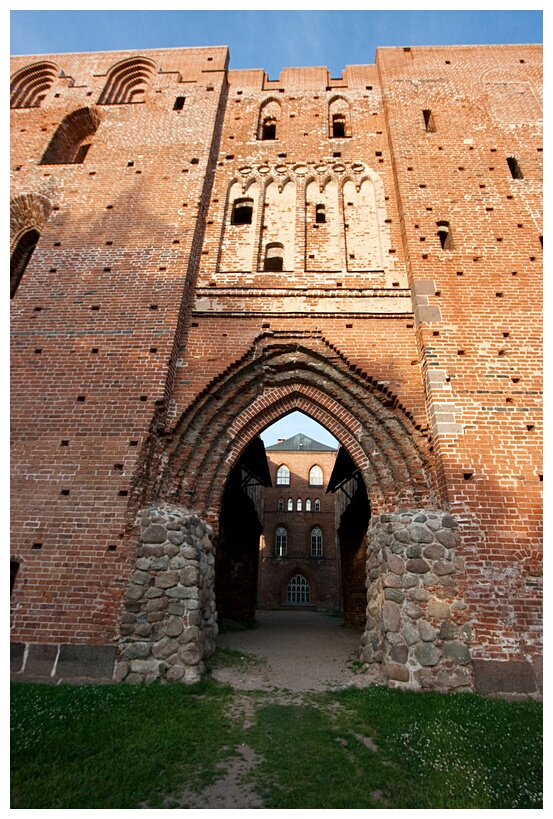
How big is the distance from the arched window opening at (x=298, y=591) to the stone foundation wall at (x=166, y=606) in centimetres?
2162

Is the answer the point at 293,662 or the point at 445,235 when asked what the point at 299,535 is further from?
the point at 445,235

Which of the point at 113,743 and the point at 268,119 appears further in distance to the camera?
the point at 268,119

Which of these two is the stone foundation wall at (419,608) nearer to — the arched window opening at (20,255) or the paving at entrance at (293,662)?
the paving at entrance at (293,662)

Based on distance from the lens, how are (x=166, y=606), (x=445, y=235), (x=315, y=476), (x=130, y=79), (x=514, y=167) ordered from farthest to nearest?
1. (x=315, y=476)
2. (x=130, y=79)
3. (x=514, y=167)
4. (x=445, y=235)
5. (x=166, y=606)

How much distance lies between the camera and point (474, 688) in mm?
5258

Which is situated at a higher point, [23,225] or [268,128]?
[268,128]

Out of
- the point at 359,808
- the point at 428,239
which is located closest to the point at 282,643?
the point at 359,808

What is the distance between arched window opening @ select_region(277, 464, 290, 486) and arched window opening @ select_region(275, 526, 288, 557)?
3.22 m

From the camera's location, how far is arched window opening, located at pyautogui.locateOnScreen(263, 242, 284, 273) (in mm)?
9219

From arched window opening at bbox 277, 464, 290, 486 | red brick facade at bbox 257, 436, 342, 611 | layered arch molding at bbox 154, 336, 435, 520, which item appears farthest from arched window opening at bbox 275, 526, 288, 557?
layered arch molding at bbox 154, 336, 435, 520

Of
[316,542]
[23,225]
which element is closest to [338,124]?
[23,225]

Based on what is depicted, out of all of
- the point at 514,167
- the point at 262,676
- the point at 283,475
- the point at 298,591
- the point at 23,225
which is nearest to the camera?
the point at 262,676

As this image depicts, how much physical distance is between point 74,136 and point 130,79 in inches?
96.2

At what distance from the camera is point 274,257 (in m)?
9.22
